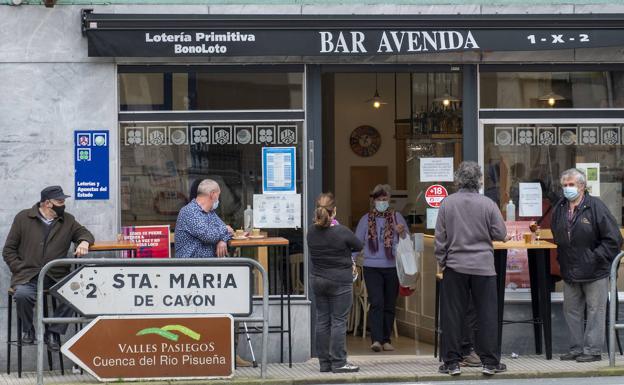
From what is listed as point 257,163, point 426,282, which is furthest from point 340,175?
point 257,163

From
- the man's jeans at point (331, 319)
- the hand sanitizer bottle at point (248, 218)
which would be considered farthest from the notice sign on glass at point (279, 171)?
the man's jeans at point (331, 319)

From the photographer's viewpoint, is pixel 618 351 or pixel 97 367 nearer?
pixel 97 367

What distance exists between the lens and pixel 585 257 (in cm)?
1137

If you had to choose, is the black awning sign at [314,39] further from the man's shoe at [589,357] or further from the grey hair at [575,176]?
the man's shoe at [589,357]

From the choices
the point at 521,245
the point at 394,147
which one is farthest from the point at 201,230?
the point at 394,147

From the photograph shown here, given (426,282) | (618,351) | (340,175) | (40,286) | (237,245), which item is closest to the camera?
(40,286)

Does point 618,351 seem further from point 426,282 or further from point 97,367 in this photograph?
point 97,367

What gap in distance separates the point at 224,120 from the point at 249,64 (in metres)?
0.62

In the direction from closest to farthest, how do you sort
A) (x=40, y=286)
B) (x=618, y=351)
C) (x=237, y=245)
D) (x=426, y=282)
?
(x=40, y=286)
(x=237, y=245)
(x=618, y=351)
(x=426, y=282)

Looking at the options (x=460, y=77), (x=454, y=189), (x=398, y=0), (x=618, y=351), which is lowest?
(x=618, y=351)

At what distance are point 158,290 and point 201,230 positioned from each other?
1.01 meters

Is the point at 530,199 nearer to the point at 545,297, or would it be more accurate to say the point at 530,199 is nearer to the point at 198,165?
the point at 545,297

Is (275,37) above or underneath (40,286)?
above

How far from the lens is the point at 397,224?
12906 mm
